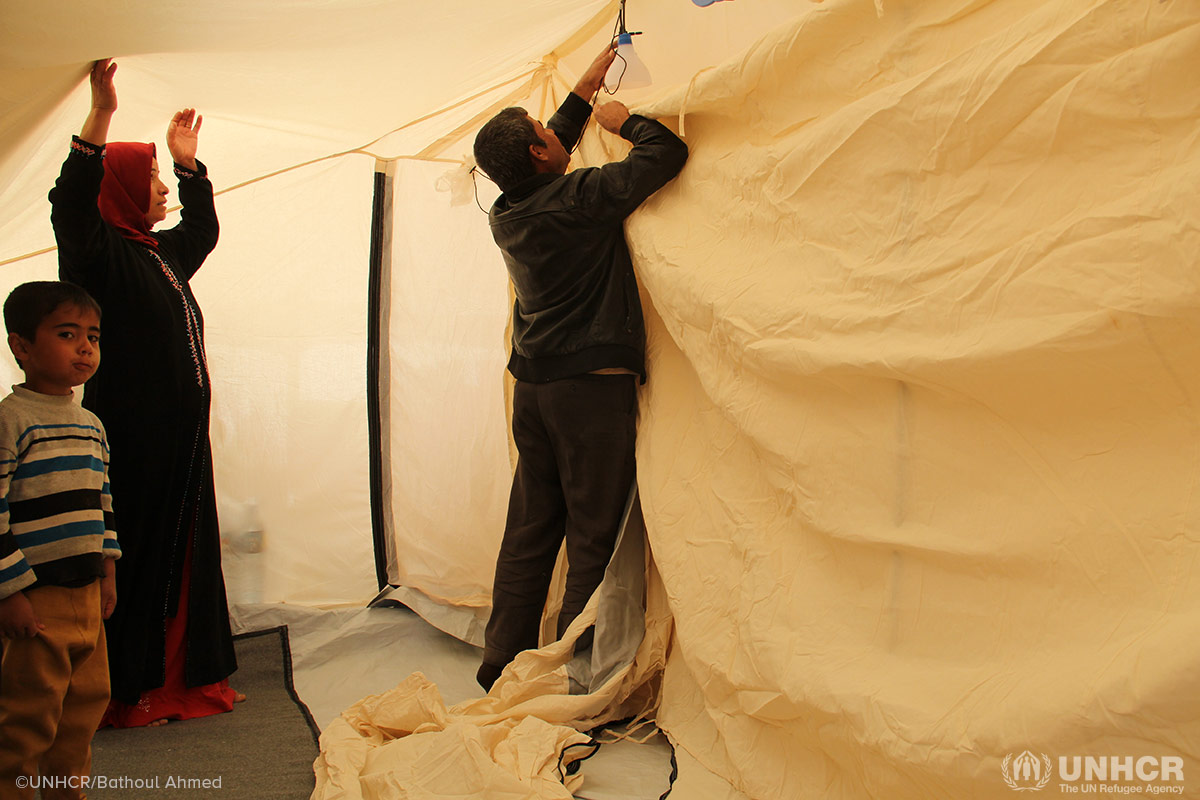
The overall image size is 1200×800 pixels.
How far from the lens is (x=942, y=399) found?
43.2 inches

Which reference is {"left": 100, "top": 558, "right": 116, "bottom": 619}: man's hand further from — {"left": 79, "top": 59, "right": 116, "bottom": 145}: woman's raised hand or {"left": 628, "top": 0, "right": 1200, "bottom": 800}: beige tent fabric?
{"left": 628, "top": 0, "right": 1200, "bottom": 800}: beige tent fabric

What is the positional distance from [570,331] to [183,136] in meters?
1.13

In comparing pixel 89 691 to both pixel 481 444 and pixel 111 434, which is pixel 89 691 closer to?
pixel 111 434

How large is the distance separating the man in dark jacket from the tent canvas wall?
3.3 inches

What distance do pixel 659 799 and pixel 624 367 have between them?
865 mm

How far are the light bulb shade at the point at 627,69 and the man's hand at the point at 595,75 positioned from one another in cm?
1

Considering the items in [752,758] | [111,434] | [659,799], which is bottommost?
[659,799]

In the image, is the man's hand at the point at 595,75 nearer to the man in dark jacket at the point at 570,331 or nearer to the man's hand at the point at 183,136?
the man in dark jacket at the point at 570,331

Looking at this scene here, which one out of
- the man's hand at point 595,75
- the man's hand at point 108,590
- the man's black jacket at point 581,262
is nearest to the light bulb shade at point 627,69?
the man's hand at point 595,75

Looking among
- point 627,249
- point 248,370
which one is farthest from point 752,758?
point 248,370

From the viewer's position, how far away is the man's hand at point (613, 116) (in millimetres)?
1731

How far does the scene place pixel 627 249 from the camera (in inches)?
71.6

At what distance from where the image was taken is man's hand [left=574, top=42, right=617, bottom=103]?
182 cm

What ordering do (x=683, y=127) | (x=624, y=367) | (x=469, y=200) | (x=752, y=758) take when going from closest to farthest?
(x=752, y=758) → (x=683, y=127) → (x=624, y=367) → (x=469, y=200)
